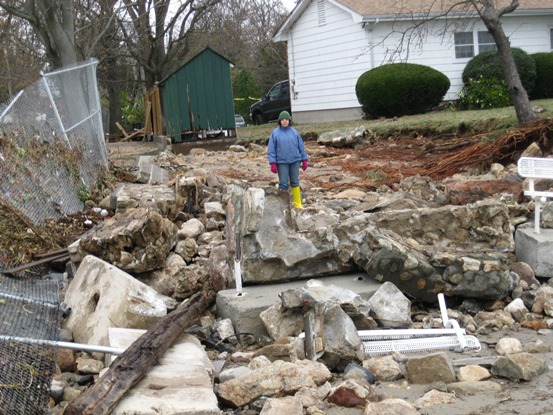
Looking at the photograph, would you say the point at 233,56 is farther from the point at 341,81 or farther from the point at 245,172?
the point at 245,172

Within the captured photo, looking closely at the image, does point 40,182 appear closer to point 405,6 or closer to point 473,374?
point 473,374

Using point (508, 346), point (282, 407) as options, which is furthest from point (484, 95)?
point (282, 407)

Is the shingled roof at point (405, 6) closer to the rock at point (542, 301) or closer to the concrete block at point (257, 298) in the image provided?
the concrete block at point (257, 298)

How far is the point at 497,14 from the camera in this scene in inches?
608

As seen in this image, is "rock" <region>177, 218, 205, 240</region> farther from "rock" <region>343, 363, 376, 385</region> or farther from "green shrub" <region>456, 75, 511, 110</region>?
"green shrub" <region>456, 75, 511, 110</region>

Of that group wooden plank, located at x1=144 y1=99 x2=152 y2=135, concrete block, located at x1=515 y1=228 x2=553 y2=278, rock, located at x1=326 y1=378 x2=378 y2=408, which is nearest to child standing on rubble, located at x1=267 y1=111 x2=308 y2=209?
concrete block, located at x1=515 y1=228 x2=553 y2=278

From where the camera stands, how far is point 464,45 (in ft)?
88.0

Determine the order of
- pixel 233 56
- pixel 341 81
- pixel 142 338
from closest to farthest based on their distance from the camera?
1. pixel 142 338
2. pixel 341 81
3. pixel 233 56

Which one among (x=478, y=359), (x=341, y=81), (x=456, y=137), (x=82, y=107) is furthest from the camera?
(x=341, y=81)

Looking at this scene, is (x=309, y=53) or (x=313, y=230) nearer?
(x=313, y=230)

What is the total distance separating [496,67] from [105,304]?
21006 mm

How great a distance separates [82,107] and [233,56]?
1433 inches

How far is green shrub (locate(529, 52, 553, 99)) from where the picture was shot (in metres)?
25.5

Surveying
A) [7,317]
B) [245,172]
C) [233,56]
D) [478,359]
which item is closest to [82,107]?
[245,172]
